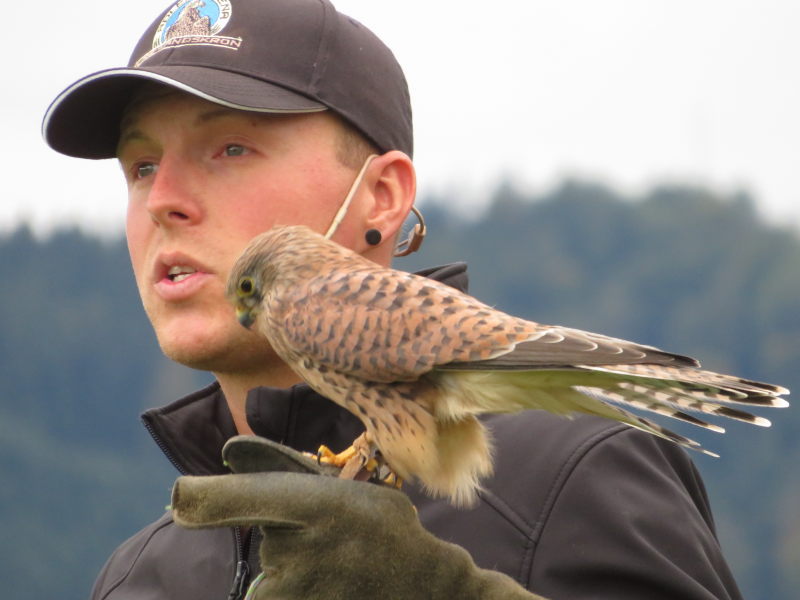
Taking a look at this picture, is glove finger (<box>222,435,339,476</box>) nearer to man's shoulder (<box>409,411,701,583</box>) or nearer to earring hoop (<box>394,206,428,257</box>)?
man's shoulder (<box>409,411,701,583</box>)

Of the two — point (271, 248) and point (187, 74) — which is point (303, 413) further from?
point (187, 74)

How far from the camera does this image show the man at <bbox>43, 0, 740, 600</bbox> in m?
2.60

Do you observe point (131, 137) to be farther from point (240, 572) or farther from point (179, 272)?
point (240, 572)

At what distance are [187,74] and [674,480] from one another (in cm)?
159

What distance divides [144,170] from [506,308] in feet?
65.4

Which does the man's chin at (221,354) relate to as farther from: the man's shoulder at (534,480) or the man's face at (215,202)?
the man's shoulder at (534,480)

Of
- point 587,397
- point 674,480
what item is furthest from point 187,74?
point 674,480

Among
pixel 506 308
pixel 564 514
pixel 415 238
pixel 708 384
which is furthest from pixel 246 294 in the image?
pixel 506 308

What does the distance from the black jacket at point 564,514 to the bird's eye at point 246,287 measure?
0.83 ft

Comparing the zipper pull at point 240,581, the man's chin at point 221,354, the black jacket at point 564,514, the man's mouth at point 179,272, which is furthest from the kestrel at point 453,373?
the zipper pull at point 240,581

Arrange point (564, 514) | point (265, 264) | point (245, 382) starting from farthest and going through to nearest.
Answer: point (245, 382)
point (265, 264)
point (564, 514)

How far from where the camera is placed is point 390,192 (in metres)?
3.34

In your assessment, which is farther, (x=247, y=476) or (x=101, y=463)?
(x=101, y=463)

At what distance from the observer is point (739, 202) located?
2898 cm
